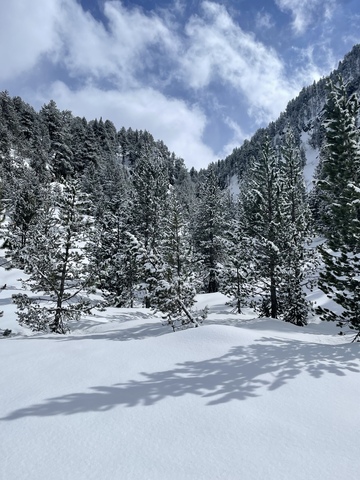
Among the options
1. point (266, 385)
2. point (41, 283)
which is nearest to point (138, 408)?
point (266, 385)

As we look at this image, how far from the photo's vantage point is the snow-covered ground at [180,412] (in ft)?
10.0

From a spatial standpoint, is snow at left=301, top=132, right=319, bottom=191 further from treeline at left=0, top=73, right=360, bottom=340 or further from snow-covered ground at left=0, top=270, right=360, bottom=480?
snow-covered ground at left=0, top=270, right=360, bottom=480

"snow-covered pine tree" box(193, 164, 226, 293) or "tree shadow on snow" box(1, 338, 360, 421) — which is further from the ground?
"snow-covered pine tree" box(193, 164, 226, 293)

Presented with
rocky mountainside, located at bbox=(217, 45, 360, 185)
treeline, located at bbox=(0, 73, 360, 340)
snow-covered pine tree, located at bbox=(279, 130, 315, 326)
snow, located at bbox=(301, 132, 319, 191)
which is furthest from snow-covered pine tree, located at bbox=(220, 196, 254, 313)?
rocky mountainside, located at bbox=(217, 45, 360, 185)

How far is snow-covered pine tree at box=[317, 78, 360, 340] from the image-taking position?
42.5ft

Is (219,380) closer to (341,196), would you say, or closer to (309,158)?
(341,196)

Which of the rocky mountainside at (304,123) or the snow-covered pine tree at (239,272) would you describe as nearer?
the snow-covered pine tree at (239,272)

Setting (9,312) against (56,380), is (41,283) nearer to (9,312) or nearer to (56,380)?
(9,312)

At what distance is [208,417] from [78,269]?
13685mm

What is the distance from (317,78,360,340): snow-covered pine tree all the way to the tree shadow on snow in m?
6.68

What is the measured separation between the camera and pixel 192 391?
4848 mm

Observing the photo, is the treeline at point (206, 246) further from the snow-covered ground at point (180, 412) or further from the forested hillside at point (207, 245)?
the snow-covered ground at point (180, 412)

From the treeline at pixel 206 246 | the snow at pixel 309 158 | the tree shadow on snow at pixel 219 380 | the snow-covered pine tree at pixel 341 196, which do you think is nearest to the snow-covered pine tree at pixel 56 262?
the treeline at pixel 206 246

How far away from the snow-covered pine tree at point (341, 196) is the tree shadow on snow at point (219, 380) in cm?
668
